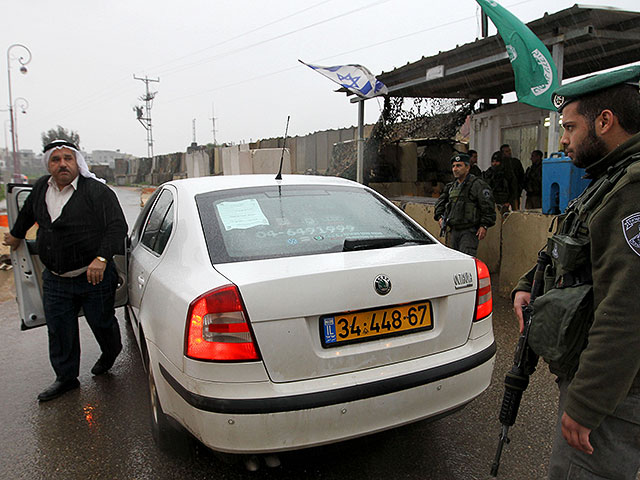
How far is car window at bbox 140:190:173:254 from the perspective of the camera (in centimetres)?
280

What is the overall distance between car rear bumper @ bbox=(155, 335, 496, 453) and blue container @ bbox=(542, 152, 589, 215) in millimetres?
3286

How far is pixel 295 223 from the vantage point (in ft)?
8.32

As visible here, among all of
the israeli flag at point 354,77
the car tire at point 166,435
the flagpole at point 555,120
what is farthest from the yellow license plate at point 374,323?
the israeli flag at point 354,77

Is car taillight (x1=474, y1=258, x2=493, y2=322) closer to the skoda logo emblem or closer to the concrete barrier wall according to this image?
the skoda logo emblem

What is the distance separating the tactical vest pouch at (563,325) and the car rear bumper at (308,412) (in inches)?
27.0

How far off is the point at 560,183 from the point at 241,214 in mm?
3638

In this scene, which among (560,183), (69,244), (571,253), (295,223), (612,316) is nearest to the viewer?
(612,316)

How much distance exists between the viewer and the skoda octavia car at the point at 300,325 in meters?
1.92

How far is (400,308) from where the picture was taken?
2139mm

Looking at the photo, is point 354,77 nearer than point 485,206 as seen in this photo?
No

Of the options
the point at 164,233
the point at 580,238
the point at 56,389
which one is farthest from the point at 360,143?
the point at 580,238

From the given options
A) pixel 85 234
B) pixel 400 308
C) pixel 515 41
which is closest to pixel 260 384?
pixel 400 308

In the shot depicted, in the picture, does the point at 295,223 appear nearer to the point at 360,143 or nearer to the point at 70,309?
the point at 70,309

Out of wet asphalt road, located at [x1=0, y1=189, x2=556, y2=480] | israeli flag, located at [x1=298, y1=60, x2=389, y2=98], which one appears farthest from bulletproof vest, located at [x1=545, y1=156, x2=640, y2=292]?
israeli flag, located at [x1=298, y1=60, x2=389, y2=98]
